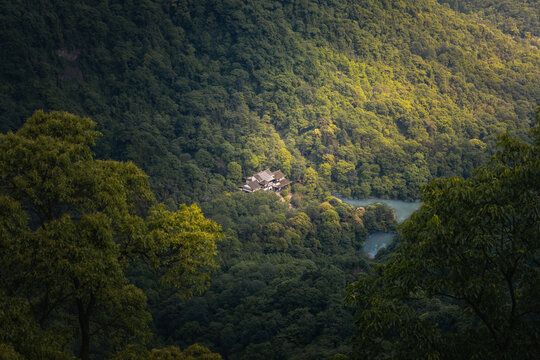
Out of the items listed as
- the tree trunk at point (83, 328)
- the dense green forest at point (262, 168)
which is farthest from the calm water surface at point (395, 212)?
the tree trunk at point (83, 328)

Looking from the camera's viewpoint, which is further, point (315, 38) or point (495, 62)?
point (495, 62)

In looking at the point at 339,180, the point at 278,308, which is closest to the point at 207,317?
the point at 278,308

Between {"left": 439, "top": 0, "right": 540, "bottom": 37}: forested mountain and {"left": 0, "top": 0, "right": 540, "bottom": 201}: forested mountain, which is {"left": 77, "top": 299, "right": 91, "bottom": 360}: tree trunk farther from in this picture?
{"left": 439, "top": 0, "right": 540, "bottom": 37}: forested mountain

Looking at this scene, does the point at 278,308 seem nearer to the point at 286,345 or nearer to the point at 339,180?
the point at 286,345

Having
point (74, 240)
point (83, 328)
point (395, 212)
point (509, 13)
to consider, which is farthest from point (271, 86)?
point (74, 240)

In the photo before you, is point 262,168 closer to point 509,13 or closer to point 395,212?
point 395,212

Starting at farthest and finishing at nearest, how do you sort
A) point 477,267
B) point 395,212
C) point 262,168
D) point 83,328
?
1. point 262,168
2. point 395,212
3. point 83,328
4. point 477,267

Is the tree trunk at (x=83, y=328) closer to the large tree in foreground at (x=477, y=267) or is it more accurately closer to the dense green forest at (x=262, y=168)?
the dense green forest at (x=262, y=168)
